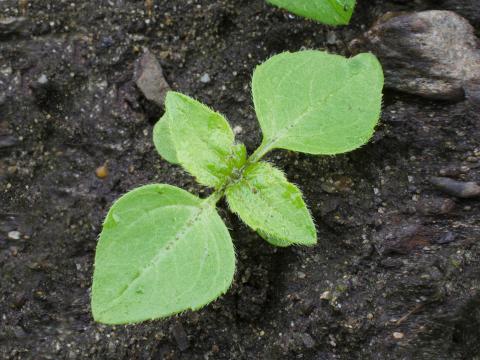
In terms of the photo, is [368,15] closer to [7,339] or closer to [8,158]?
[8,158]

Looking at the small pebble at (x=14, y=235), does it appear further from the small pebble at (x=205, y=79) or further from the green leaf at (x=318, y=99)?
the green leaf at (x=318, y=99)

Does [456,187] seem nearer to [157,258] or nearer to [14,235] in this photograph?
[157,258]

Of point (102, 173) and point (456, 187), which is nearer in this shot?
point (456, 187)

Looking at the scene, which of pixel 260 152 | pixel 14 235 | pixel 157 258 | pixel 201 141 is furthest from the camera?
pixel 14 235

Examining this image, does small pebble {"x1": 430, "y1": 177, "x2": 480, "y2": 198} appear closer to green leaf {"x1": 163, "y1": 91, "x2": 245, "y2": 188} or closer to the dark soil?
the dark soil

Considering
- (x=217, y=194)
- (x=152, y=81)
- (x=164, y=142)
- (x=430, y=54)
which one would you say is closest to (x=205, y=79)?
(x=152, y=81)

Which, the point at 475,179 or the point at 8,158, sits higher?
the point at 475,179

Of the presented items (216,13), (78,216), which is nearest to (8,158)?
(78,216)
